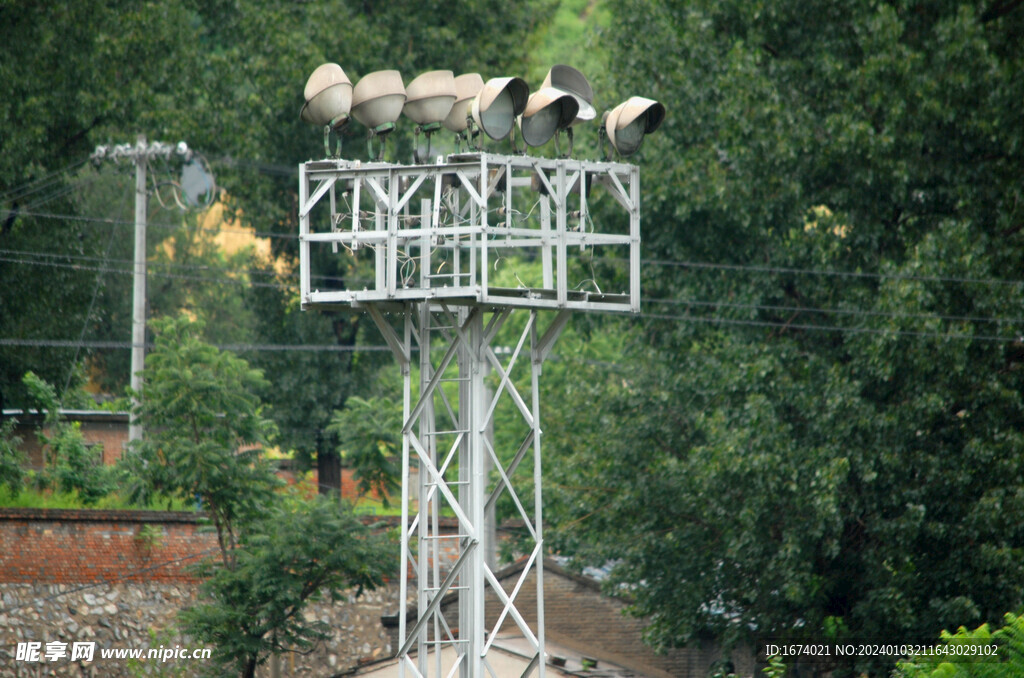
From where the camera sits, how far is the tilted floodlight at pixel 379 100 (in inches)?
498

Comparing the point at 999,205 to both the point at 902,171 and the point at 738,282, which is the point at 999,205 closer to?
the point at 902,171

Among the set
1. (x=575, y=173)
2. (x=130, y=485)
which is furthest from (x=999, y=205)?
(x=130, y=485)

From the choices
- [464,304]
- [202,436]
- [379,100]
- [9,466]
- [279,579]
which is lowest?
[279,579]

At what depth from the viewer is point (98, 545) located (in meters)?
20.8

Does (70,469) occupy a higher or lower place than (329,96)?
lower

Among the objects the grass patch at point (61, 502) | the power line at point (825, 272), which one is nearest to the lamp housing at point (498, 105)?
the power line at point (825, 272)

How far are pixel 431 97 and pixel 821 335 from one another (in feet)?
33.2

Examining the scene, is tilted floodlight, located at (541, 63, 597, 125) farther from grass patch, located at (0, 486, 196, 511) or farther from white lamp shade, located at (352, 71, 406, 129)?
grass patch, located at (0, 486, 196, 511)

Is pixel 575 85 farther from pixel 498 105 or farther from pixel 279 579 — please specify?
pixel 279 579

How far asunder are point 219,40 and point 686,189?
1823cm

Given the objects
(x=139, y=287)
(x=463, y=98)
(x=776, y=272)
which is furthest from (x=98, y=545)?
(x=776, y=272)

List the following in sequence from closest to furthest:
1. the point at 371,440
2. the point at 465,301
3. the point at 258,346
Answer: the point at 465,301, the point at 371,440, the point at 258,346

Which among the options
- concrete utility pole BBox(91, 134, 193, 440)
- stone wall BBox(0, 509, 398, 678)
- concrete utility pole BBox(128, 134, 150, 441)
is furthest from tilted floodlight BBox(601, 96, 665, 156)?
concrete utility pole BBox(91, 134, 193, 440)

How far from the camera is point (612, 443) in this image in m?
21.0
